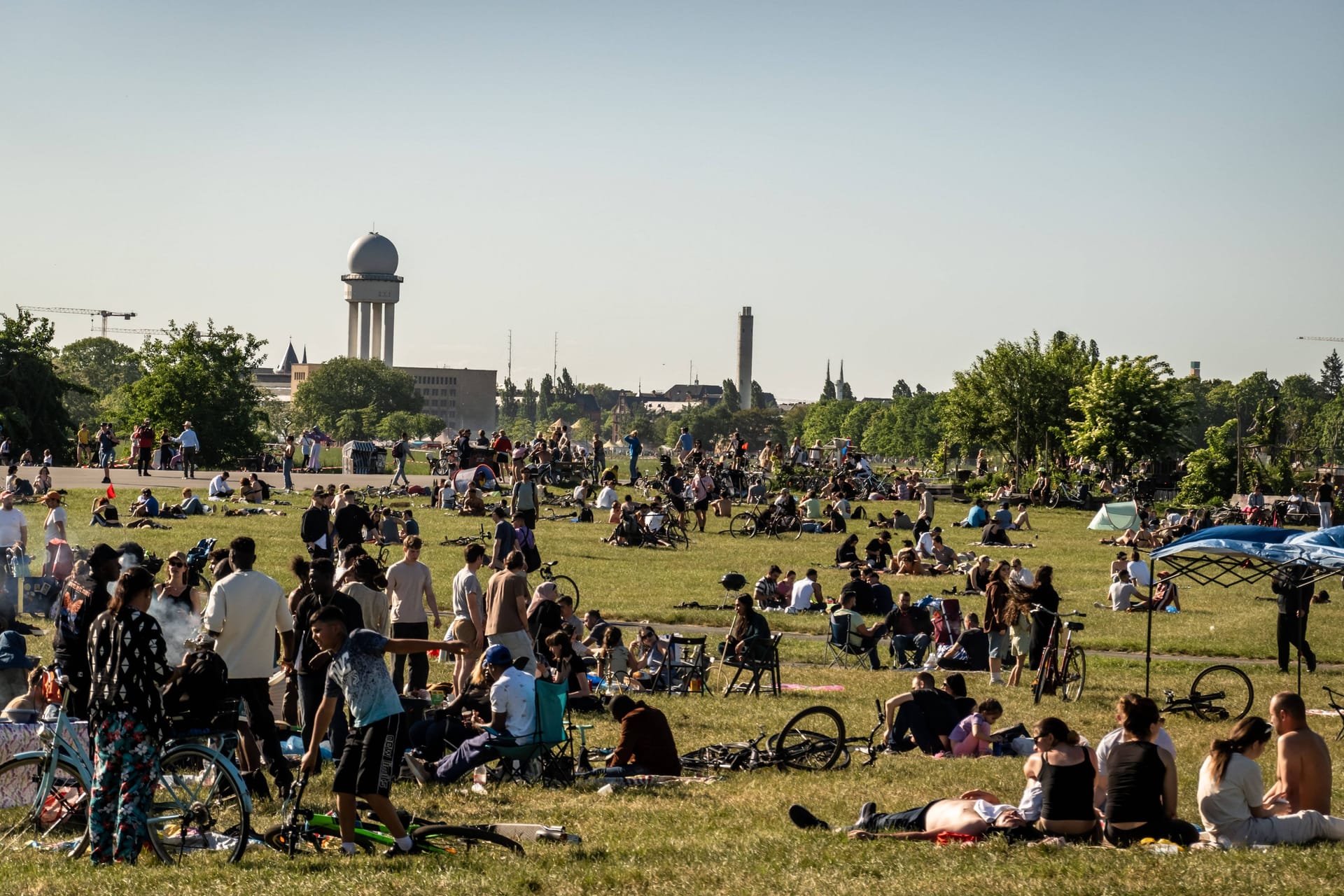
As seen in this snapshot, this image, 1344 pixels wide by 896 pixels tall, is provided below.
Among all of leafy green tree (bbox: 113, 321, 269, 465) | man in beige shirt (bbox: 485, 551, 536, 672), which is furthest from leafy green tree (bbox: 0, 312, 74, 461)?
man in beige shirt (bbox: 485, 551, 536, 672)

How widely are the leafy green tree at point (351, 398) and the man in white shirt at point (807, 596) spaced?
459 ft

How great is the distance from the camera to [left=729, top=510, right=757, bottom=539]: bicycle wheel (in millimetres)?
37219

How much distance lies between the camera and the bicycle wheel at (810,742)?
42.5 feet

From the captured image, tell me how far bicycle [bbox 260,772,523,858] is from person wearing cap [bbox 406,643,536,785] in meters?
2.23

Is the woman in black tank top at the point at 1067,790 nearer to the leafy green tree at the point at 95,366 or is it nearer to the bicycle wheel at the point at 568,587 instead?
the bicycle wheel at the point at 568,587

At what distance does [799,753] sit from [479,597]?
3.63 metres

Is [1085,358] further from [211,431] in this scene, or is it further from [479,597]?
[479,597]

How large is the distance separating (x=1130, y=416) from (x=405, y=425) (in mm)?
111768

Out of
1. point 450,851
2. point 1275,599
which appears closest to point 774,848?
point 450,851

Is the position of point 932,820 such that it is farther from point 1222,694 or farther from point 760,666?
point 1222,694

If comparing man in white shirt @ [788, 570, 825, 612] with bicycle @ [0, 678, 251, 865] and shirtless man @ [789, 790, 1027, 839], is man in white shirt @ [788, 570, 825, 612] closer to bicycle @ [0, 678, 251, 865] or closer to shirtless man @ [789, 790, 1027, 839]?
shirtless man @ [789, 790, 1027, 839]

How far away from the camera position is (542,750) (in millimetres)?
11789

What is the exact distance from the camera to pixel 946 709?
14.2 metres

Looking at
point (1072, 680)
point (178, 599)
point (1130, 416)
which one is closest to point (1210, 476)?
point (1130, 416)
